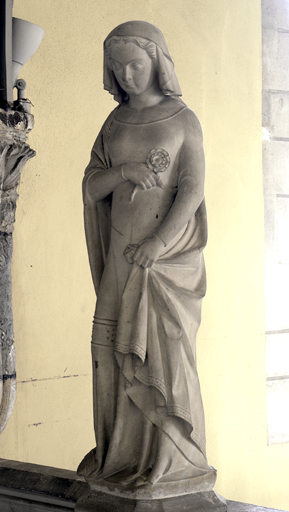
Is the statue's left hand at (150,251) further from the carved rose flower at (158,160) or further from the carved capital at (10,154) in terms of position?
the carved capital at (10,154)

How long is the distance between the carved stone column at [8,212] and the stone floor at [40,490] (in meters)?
0.32

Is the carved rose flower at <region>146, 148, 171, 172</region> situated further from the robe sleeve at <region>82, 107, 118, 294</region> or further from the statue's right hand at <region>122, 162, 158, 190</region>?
the robe sleeve at <region>82, 107, 118, 294</region>

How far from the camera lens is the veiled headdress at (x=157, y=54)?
100 inches

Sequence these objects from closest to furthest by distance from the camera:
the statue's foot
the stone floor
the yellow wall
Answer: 1. the statue's foot
2. the stone floor
3. the yellow wall

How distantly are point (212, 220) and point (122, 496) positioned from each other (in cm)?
322

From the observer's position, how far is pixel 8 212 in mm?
3293

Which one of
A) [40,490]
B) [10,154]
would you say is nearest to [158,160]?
[10,154]

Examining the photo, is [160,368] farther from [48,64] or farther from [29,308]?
[48,64]

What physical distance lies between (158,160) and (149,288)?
0.50m

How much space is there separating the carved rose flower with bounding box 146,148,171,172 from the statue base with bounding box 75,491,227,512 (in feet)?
4.18

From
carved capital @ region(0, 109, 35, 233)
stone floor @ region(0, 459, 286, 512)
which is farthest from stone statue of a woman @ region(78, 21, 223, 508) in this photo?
carved capital @ region(0, 109, 35, 233)

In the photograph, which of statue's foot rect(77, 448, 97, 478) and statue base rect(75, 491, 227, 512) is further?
statue's foot rect(77, 448, 97, 478)

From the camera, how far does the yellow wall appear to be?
15.3 feet

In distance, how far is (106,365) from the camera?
267cm
